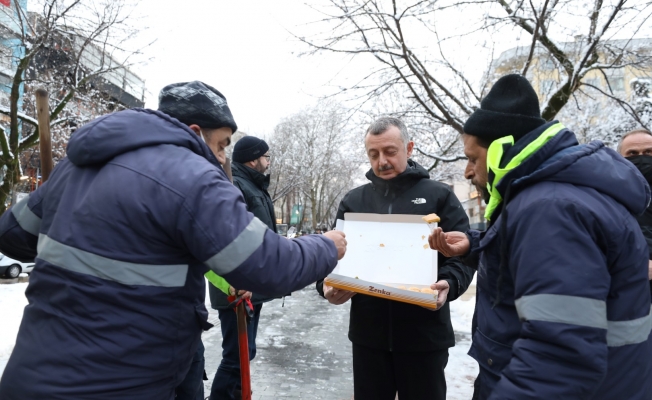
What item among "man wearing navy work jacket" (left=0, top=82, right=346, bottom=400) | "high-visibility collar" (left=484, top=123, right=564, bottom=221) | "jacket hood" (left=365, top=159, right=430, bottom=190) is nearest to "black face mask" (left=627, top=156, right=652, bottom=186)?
"jacket hood" (left=365, top=159, right=430, bottom=190)

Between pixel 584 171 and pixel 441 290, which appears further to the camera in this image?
pixel 441 290

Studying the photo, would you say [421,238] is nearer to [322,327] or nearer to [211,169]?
[211,169]

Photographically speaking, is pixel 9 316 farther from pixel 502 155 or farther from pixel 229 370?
pixel 502 155

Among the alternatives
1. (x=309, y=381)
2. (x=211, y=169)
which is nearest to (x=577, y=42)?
(x=309, y=381)

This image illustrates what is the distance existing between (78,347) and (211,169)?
2.22 ft

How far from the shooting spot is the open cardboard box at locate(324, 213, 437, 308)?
228cm

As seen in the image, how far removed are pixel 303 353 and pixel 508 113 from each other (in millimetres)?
4901

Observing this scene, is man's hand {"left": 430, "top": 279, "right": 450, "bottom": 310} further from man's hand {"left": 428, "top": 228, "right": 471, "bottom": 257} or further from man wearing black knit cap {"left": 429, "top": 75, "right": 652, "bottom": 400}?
man wearing black knit cap {"left": 429, "top": 75, "right": 652, "bottom": 400}

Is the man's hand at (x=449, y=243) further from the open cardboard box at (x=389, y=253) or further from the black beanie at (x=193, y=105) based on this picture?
the black beanie at (x=193, y=105)

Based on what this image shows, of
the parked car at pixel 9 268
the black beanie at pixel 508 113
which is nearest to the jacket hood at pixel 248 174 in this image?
the black beanie at pixel 508 113

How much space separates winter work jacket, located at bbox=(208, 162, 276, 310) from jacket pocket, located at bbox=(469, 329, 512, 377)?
7.58 ft

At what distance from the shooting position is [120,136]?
1.47 metres

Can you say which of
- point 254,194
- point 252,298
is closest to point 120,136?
point 252,298

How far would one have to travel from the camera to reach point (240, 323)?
2967mm
